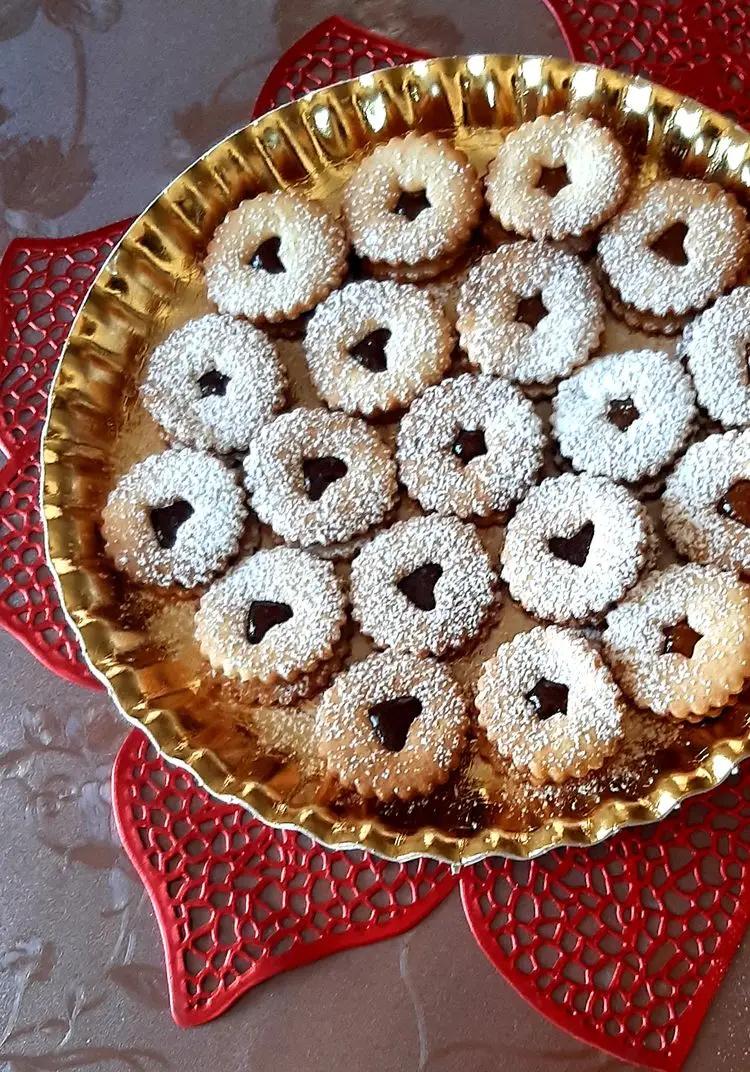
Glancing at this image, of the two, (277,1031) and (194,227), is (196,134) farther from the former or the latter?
(277,1031)

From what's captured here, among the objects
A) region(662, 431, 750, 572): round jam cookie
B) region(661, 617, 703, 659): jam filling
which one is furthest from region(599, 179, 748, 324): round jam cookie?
region(661, 617, 703, 659): jam filling

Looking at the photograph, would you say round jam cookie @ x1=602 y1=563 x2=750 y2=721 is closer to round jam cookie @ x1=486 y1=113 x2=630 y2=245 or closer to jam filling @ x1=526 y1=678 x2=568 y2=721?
jam filling @ x1=526 y1=678 x2=568 y2=721

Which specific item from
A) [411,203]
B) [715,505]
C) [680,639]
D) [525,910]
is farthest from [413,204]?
[525,910]

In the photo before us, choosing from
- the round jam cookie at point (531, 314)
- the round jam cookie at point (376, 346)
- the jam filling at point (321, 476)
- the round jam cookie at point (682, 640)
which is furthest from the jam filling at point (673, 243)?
the jam filling at point (321, 476)

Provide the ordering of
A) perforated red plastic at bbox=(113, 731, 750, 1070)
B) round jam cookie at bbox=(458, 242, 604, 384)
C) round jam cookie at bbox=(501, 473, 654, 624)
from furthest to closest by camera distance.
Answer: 1. round jam cookie at bbox=(458, 242, 604, 384)
2. round jam cookie at bbox=(501, 473, 654, 624)
3. perforated red plastic at bbox=(113, 731, 750, 1070)

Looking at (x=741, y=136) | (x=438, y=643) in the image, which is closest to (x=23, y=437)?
(x=438, y=643)

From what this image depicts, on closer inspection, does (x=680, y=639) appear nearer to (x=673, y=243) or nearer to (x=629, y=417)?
(x=629, y=417)
